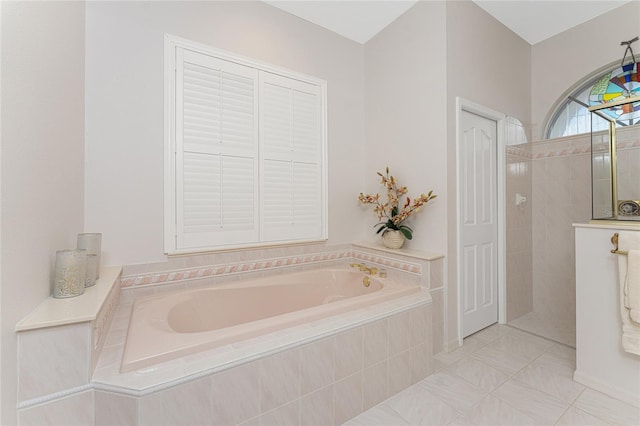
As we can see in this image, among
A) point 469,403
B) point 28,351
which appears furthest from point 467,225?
point 28,351

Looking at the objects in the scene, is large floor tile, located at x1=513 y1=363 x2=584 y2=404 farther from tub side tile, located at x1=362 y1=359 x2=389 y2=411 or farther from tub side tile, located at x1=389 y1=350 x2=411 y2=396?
tub side tile, located at x1=362 y1=359 x2=389 y2=411

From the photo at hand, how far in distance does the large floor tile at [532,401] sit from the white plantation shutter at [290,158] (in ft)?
5.61

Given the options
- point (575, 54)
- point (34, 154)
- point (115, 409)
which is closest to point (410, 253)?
point (115, 409)

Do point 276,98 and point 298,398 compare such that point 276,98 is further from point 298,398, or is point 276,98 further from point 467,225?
point 298,398

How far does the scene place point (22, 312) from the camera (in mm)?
988

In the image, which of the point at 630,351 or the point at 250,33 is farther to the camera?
the point at 250,33

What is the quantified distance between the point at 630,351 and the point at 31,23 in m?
3.18

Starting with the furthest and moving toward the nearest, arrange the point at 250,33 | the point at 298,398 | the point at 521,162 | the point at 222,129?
the point at 521,162 < the point at 250,33 < the point at 222,129 < the point at 298,398

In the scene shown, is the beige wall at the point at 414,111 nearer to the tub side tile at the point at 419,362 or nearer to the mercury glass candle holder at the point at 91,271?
the tub side tile at the point at 419,362

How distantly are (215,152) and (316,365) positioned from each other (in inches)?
62.0

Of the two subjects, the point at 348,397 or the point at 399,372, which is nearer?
the point at 348,397

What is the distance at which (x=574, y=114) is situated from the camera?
2734 mm

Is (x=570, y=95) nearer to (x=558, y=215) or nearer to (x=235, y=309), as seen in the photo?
(x=558, y=215)

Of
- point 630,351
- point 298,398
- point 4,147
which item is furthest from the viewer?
point 630,351
